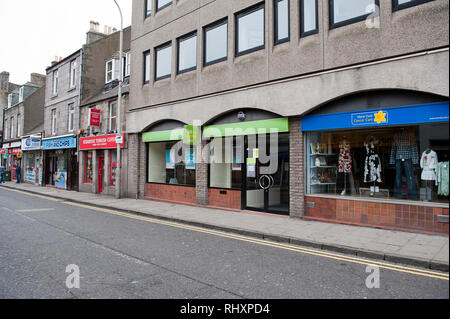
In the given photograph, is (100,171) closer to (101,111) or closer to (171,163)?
(101,111)

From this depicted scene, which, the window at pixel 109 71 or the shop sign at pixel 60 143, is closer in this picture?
the window at pixel 109 71

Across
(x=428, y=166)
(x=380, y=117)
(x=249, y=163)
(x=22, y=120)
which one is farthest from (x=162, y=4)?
(x=22, y=120)

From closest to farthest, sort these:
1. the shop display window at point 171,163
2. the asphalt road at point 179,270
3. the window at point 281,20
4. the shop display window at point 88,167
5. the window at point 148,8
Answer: the asphalt road at point 179,270, the window at point 281,20, the shop display window at point 171,163, the window at point 148,8, the shop display window at point 88,167

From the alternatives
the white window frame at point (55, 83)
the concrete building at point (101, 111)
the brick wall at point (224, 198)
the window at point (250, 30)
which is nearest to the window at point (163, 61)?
the concrete building at point (101, 111)

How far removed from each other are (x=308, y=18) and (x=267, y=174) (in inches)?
197

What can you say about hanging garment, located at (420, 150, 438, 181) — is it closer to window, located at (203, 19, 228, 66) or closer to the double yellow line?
the double yellow line

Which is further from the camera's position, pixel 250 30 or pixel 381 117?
pixel 250 30

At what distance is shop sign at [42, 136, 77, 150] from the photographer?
67.1 feet

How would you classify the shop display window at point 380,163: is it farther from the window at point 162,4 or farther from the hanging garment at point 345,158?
the window at point 162,4

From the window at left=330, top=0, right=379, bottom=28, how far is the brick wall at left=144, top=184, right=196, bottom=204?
7.95m

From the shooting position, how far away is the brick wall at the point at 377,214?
7.16m

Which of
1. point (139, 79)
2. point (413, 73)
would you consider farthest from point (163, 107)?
point (413, 73)

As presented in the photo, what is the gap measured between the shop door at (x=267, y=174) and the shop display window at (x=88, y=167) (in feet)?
39.4

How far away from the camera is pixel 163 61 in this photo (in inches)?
568
